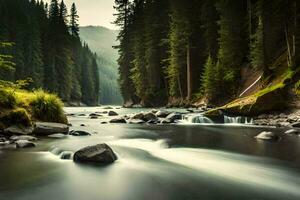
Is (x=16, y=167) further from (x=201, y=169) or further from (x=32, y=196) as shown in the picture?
(x=201, y=169)

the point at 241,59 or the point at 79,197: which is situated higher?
the point at 241,59

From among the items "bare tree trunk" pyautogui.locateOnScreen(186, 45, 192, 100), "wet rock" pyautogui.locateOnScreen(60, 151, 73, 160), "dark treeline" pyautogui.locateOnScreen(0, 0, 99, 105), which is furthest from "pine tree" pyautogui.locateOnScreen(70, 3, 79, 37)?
"wet rock" pyautogui.locateOnScreen(60, 151, 73, 160)

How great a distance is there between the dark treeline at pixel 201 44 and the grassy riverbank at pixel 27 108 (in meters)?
18.1

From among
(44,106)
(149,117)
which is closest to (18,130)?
(44,106)

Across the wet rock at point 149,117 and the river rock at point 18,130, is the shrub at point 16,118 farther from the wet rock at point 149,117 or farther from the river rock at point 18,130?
the wet rock at point 149,117

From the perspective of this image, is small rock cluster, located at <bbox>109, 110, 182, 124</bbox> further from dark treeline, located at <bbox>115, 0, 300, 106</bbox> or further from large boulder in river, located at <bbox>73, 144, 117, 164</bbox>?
large boulder in river, located at <bbox>73, 144, 117, 164</bbox>

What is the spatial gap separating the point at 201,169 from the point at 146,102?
45668 mm

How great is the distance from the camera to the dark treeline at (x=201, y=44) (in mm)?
31797

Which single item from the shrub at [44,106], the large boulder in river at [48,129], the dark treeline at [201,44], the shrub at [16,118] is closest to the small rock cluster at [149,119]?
the shrub at [44,106]

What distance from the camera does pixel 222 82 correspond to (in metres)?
38.7

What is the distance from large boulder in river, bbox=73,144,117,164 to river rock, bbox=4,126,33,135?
5.57 meters

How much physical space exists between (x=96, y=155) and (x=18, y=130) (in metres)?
6.38

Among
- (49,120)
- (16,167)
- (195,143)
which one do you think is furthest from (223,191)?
(49,120)

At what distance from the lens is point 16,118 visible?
596 inches
